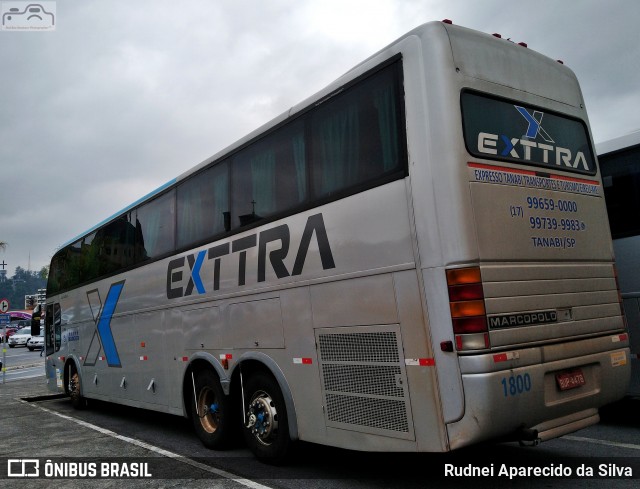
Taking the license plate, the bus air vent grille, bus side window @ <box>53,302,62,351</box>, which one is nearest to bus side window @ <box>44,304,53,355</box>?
bus side window @ <box>53,302,62,351</box>

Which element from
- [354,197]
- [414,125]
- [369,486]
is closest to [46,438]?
[369,486]

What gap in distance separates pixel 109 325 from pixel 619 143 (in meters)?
8.89

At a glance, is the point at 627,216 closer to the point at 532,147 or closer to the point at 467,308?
the point at 532,147

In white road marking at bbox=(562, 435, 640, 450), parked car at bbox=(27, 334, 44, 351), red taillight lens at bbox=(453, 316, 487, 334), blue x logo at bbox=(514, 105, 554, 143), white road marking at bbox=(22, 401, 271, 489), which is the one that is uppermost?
blue x logo at bbox=(514, 105, 554, 143)

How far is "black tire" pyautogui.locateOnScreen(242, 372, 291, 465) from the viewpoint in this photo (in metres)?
5.84

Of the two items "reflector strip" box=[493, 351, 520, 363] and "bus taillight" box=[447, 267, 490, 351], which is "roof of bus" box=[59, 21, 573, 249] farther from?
"reflector strip" box=[493, 351, 520, 363]

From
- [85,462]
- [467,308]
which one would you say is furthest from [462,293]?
[85,462]

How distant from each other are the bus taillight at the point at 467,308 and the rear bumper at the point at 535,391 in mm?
125

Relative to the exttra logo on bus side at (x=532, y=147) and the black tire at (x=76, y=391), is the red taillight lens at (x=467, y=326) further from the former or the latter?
the black tire at (x=76, y=391)

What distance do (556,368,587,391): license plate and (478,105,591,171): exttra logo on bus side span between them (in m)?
1.87

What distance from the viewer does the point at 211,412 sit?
730 centimetres

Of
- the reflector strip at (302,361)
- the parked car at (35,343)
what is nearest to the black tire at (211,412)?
the reflector strip at (302,361)

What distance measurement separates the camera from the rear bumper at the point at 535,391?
4.06 m

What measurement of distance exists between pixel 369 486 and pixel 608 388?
2.34 metres
